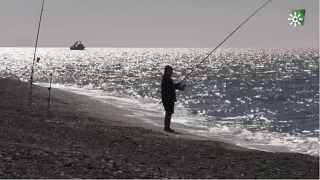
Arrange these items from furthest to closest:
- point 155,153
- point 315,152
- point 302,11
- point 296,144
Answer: point 296,144, point 315,152, point 302,11, point 155,153

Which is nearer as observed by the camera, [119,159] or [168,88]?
[119,159]

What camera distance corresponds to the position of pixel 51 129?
1152 centimetres

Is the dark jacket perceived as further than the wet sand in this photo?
Yes

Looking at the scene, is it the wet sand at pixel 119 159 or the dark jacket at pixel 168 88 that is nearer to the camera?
the wet sand at pixel 119 159

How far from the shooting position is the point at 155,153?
8.93 metres

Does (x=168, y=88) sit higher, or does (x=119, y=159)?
(x=168, y=88)

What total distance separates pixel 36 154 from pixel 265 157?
505 centimetres

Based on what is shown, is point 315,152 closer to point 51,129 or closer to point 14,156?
point 51,129

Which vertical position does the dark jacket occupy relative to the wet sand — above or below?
above

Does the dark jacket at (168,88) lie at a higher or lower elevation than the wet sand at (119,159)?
higher

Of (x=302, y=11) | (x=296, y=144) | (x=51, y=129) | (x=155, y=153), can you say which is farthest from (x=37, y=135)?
(x=296, y=144)

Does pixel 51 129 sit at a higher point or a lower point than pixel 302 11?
lower

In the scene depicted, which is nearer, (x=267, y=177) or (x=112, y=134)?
(x=267, y=177)

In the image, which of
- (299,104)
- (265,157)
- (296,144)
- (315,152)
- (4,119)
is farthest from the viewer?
(299,104)
